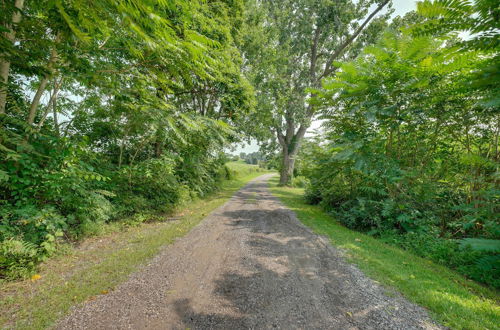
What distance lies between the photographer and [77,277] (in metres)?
3.06

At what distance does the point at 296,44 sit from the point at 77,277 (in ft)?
60.4

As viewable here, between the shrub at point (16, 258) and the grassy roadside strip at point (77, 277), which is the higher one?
the shrub at point (16, 258)

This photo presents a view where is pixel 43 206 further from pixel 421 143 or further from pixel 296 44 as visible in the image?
pixel 296 44

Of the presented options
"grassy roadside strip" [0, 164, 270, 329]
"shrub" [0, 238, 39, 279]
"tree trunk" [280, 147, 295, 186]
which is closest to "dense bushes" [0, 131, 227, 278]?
"shrub" [0, 238, 39, 279]

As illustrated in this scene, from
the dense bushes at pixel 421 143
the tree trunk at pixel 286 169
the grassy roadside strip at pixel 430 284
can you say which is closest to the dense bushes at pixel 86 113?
the dense bushes at pixel 421 143

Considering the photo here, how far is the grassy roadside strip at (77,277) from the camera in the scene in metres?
2.30

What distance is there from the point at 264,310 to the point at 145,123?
5.75 metres

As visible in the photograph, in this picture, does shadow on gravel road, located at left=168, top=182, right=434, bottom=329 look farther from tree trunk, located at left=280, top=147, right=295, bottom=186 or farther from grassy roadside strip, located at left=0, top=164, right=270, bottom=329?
tree trunk, located at left=280, top=147, right=295, bottom=186

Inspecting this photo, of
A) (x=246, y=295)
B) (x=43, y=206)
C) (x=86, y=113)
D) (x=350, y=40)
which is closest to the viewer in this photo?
(x=246, y=295)

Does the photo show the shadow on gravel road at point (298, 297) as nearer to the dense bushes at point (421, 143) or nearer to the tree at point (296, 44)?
the dense bushes at point (421, 143)

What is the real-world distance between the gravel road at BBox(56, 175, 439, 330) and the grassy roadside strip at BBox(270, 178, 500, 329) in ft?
0.91

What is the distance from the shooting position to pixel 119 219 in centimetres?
564

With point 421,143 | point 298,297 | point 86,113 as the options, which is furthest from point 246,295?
point 86,113

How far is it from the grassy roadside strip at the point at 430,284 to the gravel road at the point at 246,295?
0.91 feet
